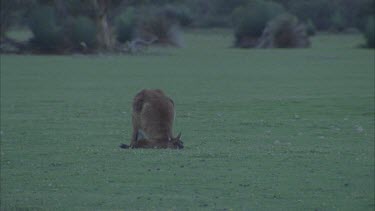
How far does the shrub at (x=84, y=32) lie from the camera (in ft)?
157

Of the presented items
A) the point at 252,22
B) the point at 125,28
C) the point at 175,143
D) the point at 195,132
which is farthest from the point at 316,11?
the point at 175,143

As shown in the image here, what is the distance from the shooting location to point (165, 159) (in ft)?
41.1

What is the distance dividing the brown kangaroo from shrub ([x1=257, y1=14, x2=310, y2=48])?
137ft

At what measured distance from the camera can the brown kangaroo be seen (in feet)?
43.1

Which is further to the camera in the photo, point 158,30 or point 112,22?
point 112,22

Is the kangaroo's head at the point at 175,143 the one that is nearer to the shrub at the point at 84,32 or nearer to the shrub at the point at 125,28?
the shrub at the point at 84,32

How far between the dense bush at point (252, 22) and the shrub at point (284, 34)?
780 millimetres

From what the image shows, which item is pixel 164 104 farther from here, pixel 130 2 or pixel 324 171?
pixel 130 2

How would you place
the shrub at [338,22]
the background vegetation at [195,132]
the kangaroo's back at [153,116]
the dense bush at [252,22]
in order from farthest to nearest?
the shrub at [338,22] < the dense bush at [252,22] < the kangaroo's back at [153,116] < the background vegetation at [195,132]

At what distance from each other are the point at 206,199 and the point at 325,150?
3984 mm

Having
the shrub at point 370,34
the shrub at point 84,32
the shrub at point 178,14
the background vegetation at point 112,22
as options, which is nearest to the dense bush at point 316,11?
the background vegetation at point 112,22

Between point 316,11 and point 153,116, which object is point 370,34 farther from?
point 153,116

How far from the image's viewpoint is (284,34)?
55812 millimetres

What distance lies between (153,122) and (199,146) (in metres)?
1.34
